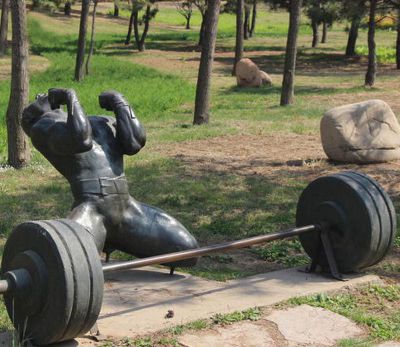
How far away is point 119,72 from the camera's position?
31312 millimetres

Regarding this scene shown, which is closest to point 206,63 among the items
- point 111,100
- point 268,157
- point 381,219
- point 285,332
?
point 268,157

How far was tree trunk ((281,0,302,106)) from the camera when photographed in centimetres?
1959

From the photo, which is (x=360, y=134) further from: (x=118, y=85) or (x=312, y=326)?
(x=118, y=85)

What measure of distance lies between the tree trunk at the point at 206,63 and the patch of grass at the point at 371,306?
35.7 feet

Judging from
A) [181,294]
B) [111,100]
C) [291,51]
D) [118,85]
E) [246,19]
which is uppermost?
[111,100]

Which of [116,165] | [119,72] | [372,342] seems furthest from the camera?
[119,72]

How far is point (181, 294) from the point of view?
237 inches

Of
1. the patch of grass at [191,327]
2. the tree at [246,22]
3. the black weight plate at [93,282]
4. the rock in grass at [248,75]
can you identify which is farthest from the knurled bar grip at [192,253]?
the tree at [246,22]

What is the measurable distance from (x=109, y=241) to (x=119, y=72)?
25.6 meters

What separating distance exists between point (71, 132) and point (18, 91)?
6.57m

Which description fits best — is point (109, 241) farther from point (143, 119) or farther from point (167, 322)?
point (143, 119)

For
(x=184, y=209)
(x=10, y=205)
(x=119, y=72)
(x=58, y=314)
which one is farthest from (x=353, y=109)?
(x=119, y=72)

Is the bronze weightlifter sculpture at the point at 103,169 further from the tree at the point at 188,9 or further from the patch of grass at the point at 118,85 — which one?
the tree at the point at 188,9

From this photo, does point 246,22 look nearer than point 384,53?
No
